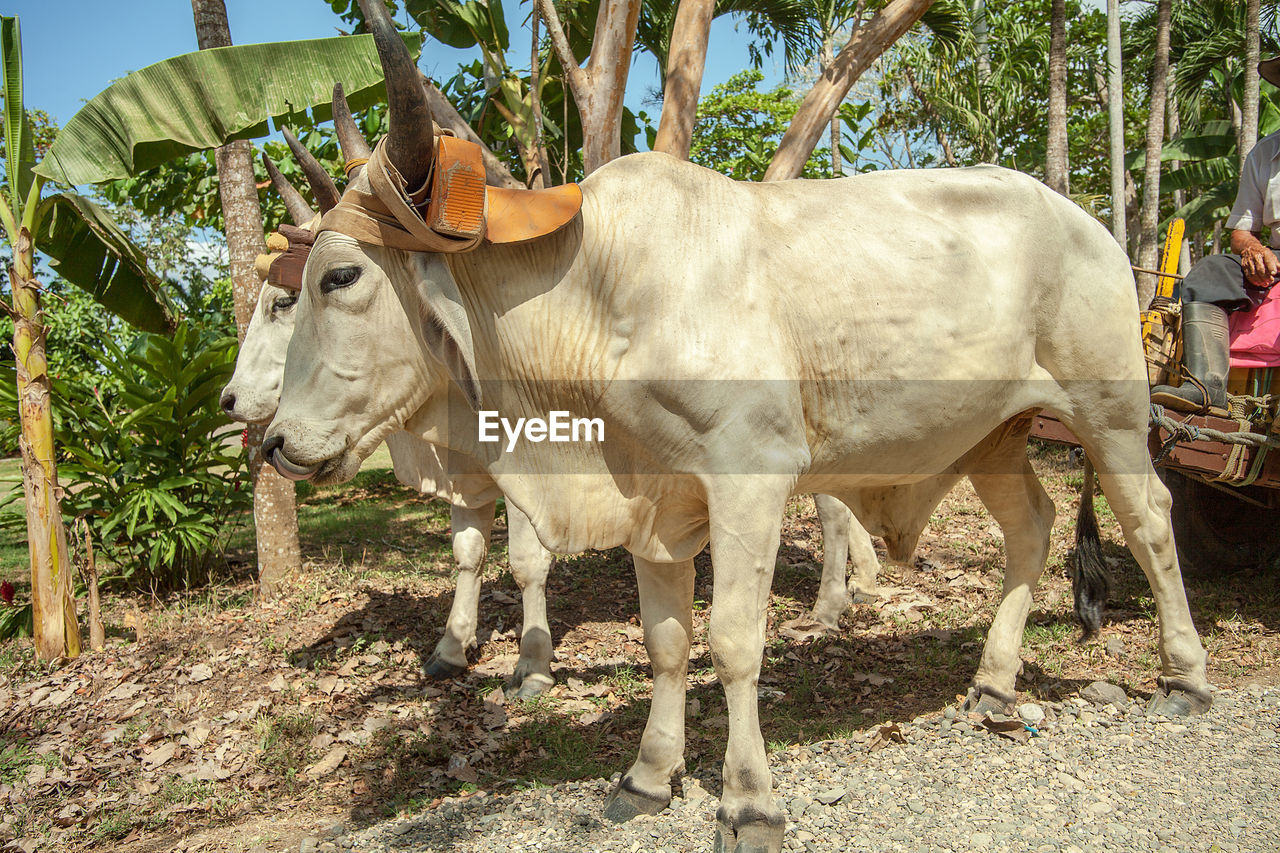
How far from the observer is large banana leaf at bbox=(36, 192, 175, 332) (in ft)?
19.4

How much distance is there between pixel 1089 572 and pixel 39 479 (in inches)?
222

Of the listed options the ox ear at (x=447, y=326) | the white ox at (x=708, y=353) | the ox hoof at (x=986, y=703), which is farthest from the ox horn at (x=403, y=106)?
the ox hoof at (x=986, y=703)

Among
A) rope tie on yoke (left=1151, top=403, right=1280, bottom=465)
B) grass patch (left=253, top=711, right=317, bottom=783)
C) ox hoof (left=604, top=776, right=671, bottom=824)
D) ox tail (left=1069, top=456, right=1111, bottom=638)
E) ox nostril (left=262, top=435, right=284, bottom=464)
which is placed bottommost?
grass patch (left=253, top=711, right=317, bottom=783)

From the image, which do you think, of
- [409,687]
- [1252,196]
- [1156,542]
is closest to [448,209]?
[1156,542]

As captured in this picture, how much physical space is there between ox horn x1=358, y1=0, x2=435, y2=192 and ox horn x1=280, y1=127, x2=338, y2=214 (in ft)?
1.54

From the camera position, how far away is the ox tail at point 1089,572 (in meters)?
4.83

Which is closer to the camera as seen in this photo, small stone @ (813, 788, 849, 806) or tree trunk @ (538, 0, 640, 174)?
small stone @ (813, 788, 849, 806)

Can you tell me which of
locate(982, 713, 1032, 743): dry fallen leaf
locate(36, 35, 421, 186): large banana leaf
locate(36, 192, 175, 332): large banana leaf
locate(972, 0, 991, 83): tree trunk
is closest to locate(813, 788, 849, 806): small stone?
locate(982, 713, 1032, 743): dry fallen leaf

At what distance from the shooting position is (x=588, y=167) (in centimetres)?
579

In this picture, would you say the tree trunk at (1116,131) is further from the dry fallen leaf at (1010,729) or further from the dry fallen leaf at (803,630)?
the dry fallen leaf at (1010,729)

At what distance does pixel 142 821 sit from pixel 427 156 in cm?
288

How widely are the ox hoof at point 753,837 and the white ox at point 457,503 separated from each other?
6.63 feet

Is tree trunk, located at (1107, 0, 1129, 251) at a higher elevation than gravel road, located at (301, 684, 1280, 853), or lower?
higher

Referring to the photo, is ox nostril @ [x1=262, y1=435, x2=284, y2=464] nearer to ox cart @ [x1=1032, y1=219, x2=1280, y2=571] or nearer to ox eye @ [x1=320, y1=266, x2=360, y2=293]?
ox eye @ [x1=320, y1=266, x2=360, y2=293]
